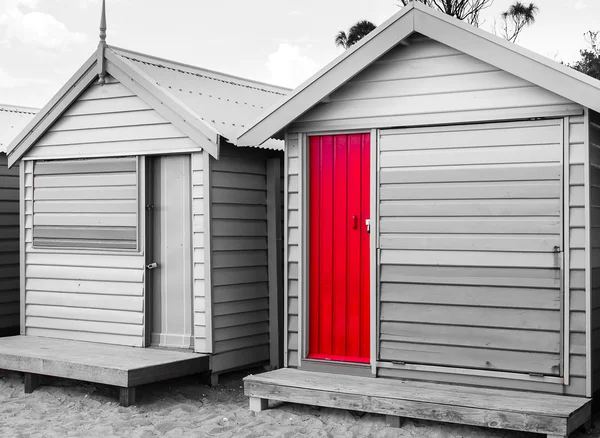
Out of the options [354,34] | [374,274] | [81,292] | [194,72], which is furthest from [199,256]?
[354,34]

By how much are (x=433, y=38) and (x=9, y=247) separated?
258 inches

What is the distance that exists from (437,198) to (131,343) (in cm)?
366

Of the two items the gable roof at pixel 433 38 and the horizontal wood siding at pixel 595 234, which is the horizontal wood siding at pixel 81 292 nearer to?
the gable roof at pixel 433 38

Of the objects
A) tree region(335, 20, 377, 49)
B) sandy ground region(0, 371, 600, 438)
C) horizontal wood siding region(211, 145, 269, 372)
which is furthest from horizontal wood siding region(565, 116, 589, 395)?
tree region(335, 20, 377, 49)

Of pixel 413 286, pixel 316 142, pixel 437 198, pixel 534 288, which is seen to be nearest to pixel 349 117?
pixel 316 142

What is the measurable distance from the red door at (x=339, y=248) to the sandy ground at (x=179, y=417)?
678 millimetres

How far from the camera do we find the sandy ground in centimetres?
683

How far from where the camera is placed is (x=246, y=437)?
6.82 metres

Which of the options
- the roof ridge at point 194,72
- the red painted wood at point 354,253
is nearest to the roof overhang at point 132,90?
the roof ridge at point 194,72

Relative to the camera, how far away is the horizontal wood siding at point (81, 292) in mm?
8875

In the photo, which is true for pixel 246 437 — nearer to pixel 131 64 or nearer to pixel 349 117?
pixel 349 117

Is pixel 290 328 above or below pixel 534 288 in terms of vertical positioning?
below

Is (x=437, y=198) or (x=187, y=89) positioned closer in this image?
(x=437, y=198)

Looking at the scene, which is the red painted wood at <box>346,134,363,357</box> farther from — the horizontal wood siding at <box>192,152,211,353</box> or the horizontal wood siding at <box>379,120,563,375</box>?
the horizontal wood siding at <box>192,152,211,353</box>
